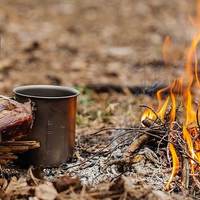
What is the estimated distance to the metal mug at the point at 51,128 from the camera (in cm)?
333

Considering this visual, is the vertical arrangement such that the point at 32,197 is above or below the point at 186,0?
below

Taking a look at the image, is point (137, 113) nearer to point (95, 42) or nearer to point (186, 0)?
point (95, 42)

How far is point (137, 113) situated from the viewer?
490 centimetres

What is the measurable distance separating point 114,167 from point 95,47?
541 centimetres

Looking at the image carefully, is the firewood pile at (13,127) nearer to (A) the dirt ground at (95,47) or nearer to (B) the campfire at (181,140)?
(B) the campfire at (181,140)

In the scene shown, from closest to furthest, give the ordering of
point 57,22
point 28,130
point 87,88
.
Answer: point 28,130
point 87,88
point 57,22

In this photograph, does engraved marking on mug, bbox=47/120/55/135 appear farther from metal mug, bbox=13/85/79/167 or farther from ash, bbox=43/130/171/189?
ash, bbox=43/130/171/189

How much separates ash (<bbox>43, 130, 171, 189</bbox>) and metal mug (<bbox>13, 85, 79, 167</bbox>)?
0.30ft

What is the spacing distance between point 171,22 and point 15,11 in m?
2.88

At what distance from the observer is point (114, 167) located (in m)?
3.38

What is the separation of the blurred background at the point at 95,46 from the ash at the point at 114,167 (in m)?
1.00

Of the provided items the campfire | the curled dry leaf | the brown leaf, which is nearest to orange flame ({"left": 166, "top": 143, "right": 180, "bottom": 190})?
the campfire

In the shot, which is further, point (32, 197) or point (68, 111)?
point (68, 111)

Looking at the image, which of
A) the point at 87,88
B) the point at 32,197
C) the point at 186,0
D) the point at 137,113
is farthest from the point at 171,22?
the point at 32,197
